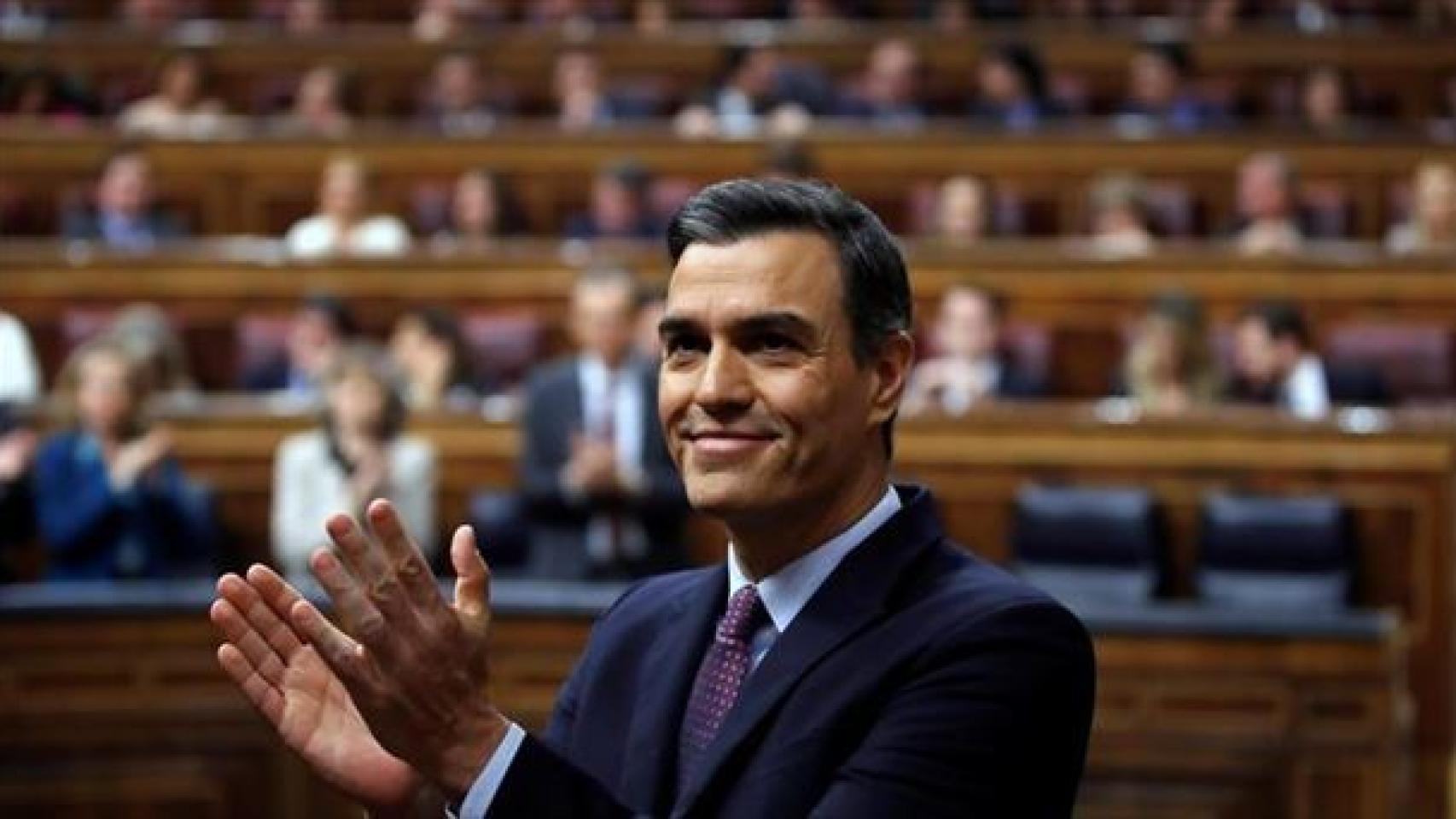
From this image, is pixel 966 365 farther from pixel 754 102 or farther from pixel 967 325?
pixel 754 102

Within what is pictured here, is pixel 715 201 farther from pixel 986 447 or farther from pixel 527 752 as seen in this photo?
pixel 986 447

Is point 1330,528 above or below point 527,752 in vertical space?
below

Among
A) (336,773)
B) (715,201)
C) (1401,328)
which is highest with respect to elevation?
(715,201)

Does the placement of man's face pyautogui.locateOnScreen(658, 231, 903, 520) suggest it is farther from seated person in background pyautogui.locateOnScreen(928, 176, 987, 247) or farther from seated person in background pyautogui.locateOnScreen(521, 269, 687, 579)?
seated person in background pyautogui.locateOnScreen(928, 176, 987, 247)

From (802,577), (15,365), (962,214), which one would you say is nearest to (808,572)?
(802,577)

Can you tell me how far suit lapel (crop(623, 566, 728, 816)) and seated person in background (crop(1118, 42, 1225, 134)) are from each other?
6856 mm

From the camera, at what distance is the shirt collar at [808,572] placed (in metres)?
1.66

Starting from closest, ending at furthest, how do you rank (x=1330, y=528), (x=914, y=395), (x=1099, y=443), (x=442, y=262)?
(x=1330, y=528)
(x=1099, y=443)
(x=914, y=395)
(x=442, y=262)

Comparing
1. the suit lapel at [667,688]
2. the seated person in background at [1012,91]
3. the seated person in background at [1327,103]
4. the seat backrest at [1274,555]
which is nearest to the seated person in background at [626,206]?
the seated person in background at [1012,91]

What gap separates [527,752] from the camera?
1.52 meters

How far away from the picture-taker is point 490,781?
4.98 ft

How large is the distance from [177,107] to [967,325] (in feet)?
11.3

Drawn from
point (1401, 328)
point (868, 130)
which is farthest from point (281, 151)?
point (1401, 328)

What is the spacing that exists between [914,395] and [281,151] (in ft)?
8.94
